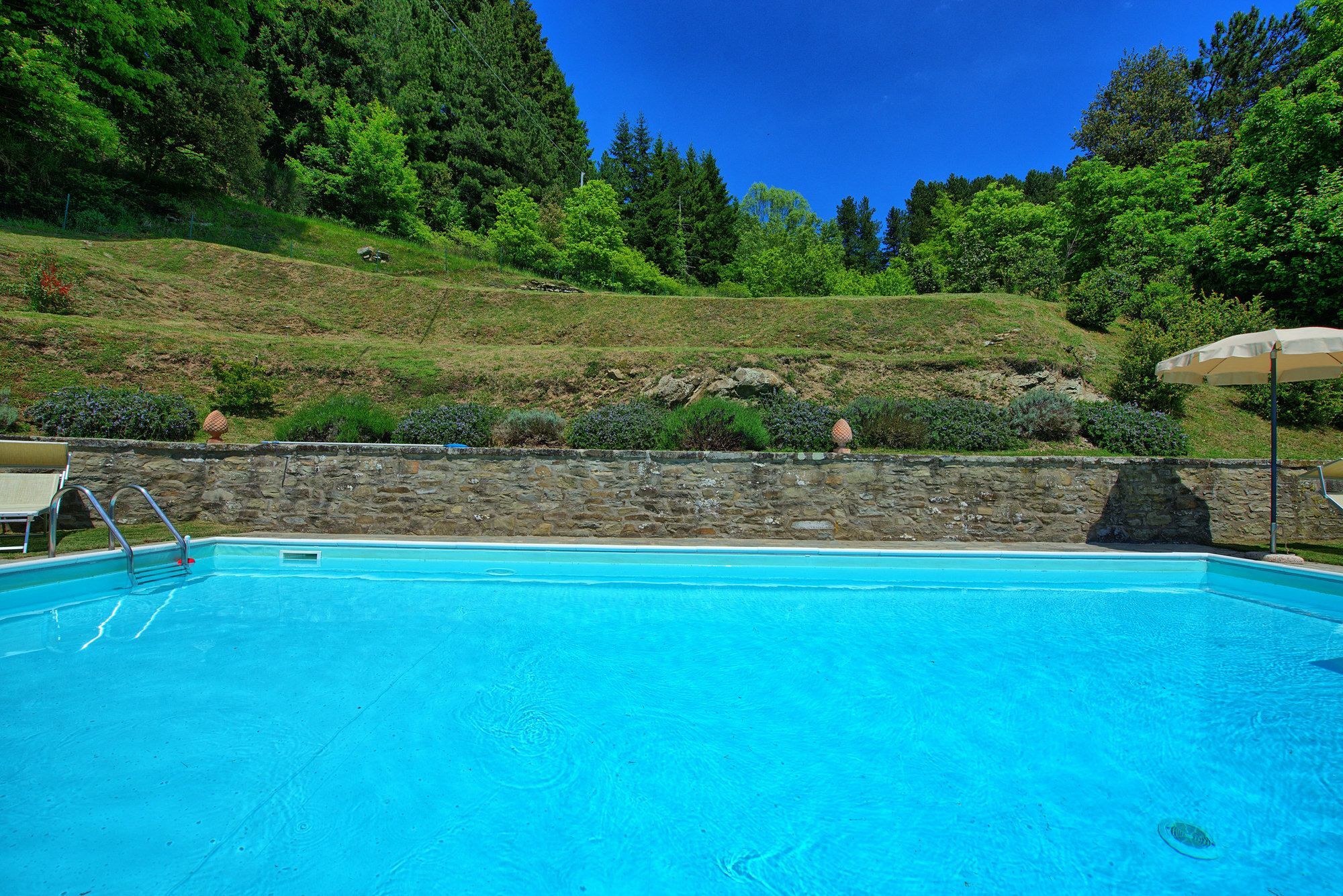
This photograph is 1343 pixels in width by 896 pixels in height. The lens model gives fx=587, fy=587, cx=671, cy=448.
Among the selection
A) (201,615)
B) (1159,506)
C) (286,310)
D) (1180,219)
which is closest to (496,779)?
(201,615)

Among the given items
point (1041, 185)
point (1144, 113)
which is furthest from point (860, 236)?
point (1144, 113)

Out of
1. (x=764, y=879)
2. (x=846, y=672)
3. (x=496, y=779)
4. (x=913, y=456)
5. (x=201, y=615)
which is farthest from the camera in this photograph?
(x=913, y=456)

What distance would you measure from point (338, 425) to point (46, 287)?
735cm

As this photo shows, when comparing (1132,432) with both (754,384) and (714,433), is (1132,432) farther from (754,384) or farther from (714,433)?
(714,433)

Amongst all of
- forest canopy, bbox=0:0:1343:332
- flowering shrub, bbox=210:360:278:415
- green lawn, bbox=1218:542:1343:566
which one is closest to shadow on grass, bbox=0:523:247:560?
flowering shrub, bbox=210:360:278:415

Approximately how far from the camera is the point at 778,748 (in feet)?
9.31

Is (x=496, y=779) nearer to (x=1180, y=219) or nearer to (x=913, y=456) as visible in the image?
(x=913, y=456)

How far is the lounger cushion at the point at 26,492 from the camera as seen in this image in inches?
220

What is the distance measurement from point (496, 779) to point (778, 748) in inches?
51.7

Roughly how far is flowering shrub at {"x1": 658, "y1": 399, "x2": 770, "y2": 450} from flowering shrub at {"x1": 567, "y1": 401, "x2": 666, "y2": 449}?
0.16 metres

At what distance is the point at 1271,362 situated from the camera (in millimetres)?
6145

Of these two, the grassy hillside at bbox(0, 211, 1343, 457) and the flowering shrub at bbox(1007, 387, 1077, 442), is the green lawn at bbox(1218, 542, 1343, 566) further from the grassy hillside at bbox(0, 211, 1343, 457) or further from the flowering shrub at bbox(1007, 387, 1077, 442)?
the flowering shrub at bbox(1007, 387, 1077, 442)

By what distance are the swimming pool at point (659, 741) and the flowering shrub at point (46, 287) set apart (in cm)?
918

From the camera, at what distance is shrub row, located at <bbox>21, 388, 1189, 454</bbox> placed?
7988 mm
